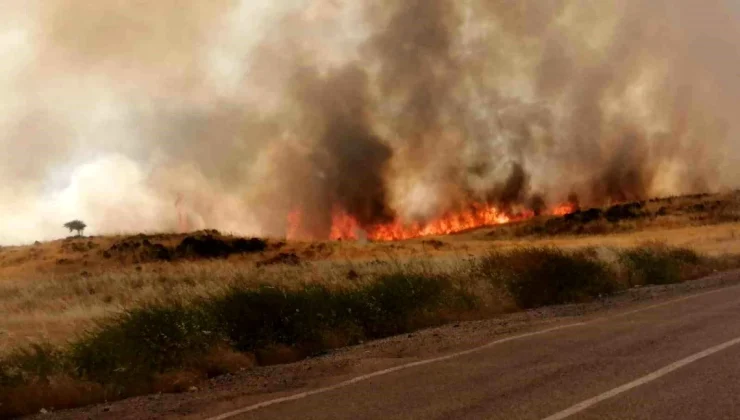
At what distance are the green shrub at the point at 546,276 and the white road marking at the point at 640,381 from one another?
6231 millimetres

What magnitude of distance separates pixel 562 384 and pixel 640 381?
76 centimetres

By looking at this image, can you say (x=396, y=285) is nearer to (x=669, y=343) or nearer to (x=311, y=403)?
(x=669, y=343)

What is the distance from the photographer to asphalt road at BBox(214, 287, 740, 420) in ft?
20.6

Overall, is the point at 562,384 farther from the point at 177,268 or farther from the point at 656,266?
the point at 177,268

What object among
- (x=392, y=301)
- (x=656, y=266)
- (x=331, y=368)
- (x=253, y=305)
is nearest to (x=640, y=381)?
(x=331, y=368)

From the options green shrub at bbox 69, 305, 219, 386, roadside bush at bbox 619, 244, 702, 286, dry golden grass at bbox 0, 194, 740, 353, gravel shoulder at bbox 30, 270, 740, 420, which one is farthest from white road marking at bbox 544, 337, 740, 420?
roadside bush at bbox 619, 244, 702, 286

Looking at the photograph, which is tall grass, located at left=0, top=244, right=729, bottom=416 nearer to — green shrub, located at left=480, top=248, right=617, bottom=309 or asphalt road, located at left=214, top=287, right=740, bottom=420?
green shrub, located at left=480, top=248, right=617, bottom=309

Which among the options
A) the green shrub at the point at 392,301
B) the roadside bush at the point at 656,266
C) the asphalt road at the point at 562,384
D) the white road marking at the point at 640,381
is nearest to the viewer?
the white road marking at the point at 640,381

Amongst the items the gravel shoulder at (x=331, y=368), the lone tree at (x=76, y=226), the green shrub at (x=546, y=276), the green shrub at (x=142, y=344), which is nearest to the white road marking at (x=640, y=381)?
the gravel shoulder at (x=331, y=368)

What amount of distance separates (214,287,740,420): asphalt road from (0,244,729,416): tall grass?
2504mm

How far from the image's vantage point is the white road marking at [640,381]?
6.16 m

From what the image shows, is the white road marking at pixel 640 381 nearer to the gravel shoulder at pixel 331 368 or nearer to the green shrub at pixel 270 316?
the gravel shoulder at pixel 331 368

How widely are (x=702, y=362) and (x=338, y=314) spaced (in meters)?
5.79

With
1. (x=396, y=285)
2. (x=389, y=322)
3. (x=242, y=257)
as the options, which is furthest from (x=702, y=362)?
(x=242, y=257)
